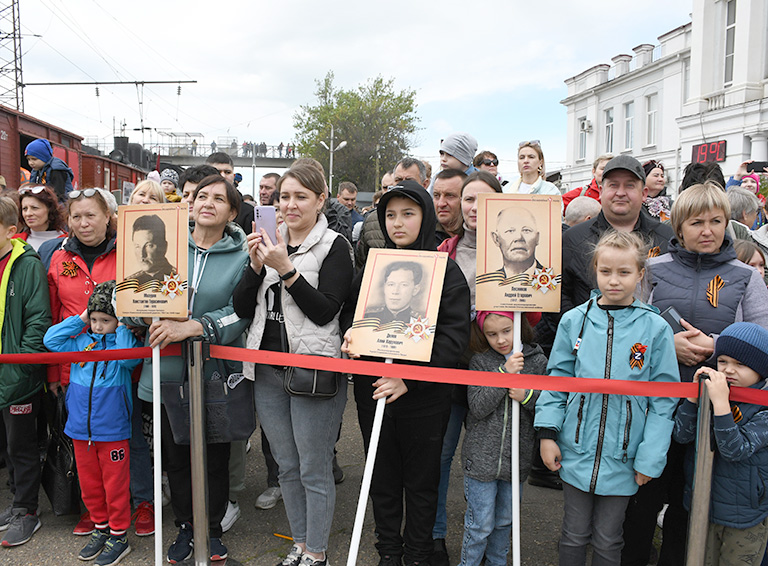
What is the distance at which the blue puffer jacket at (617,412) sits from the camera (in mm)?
2588

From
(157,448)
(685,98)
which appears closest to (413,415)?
(157,448)

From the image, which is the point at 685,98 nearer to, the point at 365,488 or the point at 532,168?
the point at 532,168

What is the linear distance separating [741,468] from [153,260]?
9.98 feet

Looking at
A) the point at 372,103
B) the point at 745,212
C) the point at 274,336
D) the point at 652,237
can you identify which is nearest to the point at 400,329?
the point at 274,336

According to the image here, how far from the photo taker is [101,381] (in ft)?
11.1

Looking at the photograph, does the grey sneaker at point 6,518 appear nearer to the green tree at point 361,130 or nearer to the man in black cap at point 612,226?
the man in black cap at point 612,226

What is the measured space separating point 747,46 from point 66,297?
20.9m

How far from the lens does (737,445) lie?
97.7 inches

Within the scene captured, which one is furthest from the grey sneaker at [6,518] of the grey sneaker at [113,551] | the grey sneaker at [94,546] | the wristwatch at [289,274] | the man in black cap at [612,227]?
the man in black cap at [612,227]

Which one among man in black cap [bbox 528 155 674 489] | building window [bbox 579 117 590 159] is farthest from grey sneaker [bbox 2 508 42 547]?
building window [bbox 579 117 590 159]

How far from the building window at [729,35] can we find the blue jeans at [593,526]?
21.2 metres

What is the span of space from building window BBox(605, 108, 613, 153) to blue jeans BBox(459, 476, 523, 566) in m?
30.5

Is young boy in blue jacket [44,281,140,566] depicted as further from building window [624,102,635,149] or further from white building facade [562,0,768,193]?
building window [624,102,635,149]

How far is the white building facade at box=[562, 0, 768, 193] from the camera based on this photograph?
18000 mm
